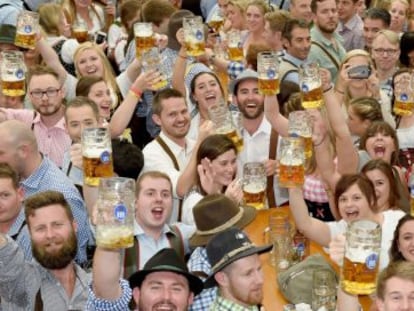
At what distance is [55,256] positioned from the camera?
11.6 feet

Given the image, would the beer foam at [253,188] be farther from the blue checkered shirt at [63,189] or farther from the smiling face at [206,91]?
the smiling face at [206,91]

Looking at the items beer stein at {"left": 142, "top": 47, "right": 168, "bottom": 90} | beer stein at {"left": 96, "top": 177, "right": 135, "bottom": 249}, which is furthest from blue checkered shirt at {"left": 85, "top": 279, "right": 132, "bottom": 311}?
beer stein at {"left": 142, "top": 47, "right": 168, "bottom": 90}

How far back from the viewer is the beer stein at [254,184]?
455 centimetres

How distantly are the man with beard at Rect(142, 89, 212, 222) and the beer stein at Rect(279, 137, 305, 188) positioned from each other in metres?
0.69

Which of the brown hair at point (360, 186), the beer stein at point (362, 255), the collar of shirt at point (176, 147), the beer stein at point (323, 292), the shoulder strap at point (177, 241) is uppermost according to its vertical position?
the collar of shirt at point (176, 147)

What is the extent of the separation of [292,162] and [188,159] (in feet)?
3.36

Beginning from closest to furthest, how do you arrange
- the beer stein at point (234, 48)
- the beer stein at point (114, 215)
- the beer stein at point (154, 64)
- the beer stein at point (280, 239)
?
the beer stein at point (114, 215), the beer stein at point (280, 239), the beer stein at point (154, 64), the beer stein at point (234, 48)

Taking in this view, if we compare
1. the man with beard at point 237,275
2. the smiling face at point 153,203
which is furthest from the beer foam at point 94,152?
the man with beard at point 237,275

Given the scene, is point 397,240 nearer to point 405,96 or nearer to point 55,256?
point 55,256

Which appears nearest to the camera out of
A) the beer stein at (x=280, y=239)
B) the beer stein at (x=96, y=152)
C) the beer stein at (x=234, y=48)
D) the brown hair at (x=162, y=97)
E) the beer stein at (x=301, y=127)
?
the beer stein at (x=96, y=152)

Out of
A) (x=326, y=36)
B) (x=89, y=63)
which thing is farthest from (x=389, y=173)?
(x=326, y=36)

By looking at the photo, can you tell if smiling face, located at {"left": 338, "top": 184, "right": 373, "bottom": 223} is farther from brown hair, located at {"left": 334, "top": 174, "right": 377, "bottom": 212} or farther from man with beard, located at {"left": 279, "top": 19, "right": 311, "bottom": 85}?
man with beard, located at {"left": 279, "top": 19, "right": 311, "bottom": 85}

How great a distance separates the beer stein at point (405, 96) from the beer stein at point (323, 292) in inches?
70.9

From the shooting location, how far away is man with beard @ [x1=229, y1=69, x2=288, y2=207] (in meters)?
5.09
